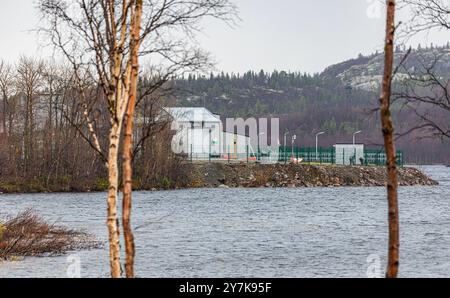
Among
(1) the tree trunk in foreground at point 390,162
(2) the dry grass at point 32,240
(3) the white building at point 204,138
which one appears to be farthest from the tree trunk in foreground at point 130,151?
(3) the white building at point 204,138

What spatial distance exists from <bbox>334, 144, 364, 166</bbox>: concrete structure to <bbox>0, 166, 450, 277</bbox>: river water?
5601 cm

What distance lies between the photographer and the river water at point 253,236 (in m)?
31.0

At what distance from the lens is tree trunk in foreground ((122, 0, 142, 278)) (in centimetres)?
1536

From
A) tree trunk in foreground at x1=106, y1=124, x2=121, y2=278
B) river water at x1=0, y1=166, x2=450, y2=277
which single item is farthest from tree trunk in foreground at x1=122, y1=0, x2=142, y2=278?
river water at x1=0, y1=166, x2=450, y2=277

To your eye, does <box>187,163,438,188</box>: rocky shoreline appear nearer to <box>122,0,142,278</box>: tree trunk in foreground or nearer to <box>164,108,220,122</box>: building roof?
<box>164,108,220,122</box>: building roof

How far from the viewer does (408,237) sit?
144ft

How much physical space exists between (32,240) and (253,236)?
1337 centimetres

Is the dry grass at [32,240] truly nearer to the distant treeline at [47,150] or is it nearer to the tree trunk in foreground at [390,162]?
the tree trunk in foreground at [390,162]

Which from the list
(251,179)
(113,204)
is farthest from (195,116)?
(113,204)

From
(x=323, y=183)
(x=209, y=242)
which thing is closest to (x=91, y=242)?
(x=209, y=242)

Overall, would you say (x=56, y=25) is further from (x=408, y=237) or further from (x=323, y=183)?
(x=323, y=183)
